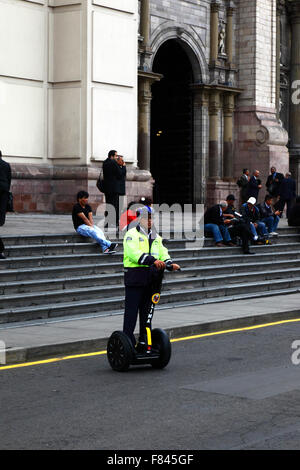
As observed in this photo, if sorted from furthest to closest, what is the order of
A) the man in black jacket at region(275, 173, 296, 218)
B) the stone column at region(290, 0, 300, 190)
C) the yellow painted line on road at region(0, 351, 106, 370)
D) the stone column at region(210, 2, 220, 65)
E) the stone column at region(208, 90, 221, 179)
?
the stone column at region(290, 0, 300, 190) → the stone column at region(208, 90, 221, 179) → the stone column at region(210, 2, 220, 65) → the man in black jacket at region(275, 173, 296, 218) → the yellow painted line on road at region(0, 351, 106, 370)

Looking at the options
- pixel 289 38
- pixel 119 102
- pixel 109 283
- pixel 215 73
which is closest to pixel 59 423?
pixel 109 283

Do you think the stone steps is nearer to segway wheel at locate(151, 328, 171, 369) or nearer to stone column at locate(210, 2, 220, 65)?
segway wheel at locate(151, 328, 171, 369)

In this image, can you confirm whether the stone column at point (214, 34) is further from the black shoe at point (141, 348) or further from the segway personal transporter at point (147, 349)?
the black shoe at point (141, 348)

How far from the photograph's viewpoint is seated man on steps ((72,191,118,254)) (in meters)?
16.3

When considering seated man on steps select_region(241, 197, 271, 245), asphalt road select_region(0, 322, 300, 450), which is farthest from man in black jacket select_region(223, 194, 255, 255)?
asphalt road select_region(0, 322, 300, 450)

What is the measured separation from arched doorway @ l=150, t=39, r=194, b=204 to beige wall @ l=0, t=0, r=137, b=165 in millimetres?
10148

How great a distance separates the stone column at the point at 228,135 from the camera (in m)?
34.4

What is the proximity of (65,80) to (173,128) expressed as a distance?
11720 millimetres

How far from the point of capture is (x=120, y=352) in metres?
9.63

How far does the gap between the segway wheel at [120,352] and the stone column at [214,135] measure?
2439 cm

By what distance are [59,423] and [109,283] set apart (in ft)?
27.0

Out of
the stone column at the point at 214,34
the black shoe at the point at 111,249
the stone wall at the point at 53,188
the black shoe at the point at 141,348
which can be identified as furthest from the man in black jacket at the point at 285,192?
the black shoe at the point at 141,348

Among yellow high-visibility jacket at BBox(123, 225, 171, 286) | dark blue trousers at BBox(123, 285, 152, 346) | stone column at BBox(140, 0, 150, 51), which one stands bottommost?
dark blue trousers at BBox(123, 285, 152, 346)
